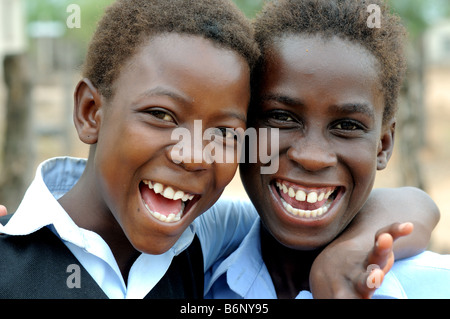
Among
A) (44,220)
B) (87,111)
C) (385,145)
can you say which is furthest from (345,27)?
(44,220)

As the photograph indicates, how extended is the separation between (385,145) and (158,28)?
3.42 ft

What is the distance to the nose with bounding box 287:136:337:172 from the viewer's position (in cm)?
193

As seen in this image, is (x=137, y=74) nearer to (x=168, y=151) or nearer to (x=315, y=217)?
(x=168, y=151)

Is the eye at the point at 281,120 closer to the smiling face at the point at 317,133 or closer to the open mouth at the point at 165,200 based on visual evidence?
the smiling face at the point at 317,133

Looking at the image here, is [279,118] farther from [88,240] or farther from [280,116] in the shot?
[88,240]

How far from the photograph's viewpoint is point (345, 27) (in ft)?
6.70

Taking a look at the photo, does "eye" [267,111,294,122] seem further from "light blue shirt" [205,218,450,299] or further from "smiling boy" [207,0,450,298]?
"light blue shirt" [205,218,450,299]

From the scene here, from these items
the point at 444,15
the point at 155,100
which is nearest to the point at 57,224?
the point at 155,100

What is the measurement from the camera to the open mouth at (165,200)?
6.20 ft

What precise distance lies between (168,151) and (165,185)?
13 cm

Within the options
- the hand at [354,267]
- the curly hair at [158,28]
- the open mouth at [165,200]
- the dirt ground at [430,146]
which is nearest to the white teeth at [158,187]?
the open mouth at [165,200]

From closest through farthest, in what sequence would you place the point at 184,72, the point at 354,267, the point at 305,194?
the point at 354,267, the point at 184,72, the point at 305,194

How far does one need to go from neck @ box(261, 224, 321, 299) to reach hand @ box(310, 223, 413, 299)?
0.28m

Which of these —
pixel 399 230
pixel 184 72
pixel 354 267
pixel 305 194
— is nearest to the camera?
pixel 399 230
